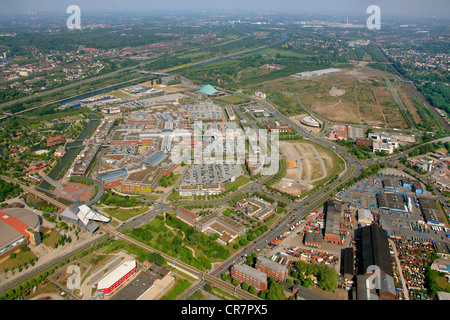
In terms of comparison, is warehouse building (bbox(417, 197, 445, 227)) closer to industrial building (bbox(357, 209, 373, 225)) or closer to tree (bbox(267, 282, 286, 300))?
industrial building (bbox(357, 209, 373, 225))

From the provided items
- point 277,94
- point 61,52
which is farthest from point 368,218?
point 61,52

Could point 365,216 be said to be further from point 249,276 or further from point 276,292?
point 249,276

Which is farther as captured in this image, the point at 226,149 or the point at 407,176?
the point at 226,149

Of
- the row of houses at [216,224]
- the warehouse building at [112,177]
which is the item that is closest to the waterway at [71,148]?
the warehouse building at [112,177]

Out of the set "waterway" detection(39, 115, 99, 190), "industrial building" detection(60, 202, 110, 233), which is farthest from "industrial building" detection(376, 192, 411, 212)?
"waterway" detection(39, 115, 99, 190)

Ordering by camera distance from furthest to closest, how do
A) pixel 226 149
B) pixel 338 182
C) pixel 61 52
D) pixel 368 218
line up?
pixel 61 52
pixel 226 149
pixel 338 182
pixel 368 218

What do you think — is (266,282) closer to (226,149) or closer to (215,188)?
(215,188)

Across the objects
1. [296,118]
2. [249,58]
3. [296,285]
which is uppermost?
[249,58]
